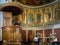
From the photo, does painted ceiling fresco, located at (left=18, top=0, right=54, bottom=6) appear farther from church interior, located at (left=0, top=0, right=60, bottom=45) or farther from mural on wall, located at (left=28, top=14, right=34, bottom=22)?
mural on wall, located at (left=28, top=14, right=34, bottom=22)

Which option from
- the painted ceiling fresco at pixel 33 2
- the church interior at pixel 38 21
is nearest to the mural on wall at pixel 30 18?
the church interior at pixel 38 21

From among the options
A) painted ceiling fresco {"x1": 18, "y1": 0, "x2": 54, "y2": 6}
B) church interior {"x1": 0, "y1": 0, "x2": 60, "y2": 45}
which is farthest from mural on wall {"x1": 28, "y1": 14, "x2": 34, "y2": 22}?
painted ceiling fresco {"x1": 18, "y1": 0, "x2": 54, "y2": 6}

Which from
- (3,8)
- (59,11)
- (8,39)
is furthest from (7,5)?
(59,11)

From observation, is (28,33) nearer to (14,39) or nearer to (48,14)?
(48,14)

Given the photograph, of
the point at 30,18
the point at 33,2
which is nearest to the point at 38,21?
the point at 30,18

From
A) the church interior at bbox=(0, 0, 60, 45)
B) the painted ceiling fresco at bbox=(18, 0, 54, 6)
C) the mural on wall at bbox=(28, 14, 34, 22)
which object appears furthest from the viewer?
the mural on wall at bbox=(28, 14, 34, 22)

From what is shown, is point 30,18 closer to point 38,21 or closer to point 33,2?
point 38,21

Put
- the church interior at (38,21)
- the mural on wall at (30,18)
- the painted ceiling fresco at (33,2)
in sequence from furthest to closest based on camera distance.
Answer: the mural on wall at (30,18), the painted ceiling fresco at (33,2), the church interior at (38,21)

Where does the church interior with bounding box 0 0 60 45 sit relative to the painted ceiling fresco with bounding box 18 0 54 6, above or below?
below

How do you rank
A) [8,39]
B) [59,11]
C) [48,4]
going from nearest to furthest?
1. [8,39]
2. [59,11]
3. [48,4]

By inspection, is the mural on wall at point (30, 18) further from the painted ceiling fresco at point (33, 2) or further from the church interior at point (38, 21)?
the painted ceiling fresco at point (33, 2)

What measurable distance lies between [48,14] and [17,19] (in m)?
5.61

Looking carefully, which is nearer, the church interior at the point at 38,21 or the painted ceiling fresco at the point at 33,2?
the church interior at the point at 38,21

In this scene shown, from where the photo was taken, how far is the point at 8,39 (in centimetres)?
1493
